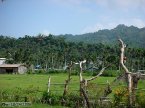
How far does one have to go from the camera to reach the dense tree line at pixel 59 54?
8906cm

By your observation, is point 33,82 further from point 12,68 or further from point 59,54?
point 59,54

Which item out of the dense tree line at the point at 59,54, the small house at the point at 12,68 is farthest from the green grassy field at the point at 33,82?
the dense tree line at the point at 59,54

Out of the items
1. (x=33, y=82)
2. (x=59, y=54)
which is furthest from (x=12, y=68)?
(x=59, y=54)

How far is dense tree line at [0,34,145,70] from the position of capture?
8906cm

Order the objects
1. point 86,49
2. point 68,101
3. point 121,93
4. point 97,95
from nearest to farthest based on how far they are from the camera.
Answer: point 121,93 < point 97,95 < point 68,101 < point 86,49

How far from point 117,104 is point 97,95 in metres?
1.38

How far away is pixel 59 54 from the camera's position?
10294cm

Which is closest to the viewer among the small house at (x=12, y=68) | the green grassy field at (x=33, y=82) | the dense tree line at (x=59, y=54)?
the green grassy field at (x=33, y=82)

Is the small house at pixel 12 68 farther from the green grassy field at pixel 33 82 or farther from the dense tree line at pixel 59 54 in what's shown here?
the green grassy field at pixel 33 82

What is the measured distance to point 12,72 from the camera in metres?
72.2

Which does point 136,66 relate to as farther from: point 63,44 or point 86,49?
point 63,44

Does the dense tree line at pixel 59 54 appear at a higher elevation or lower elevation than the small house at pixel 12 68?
higher

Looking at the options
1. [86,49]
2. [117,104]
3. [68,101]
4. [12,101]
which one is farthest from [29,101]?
[86,49]

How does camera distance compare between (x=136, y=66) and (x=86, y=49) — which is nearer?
(x=136, y=66)
